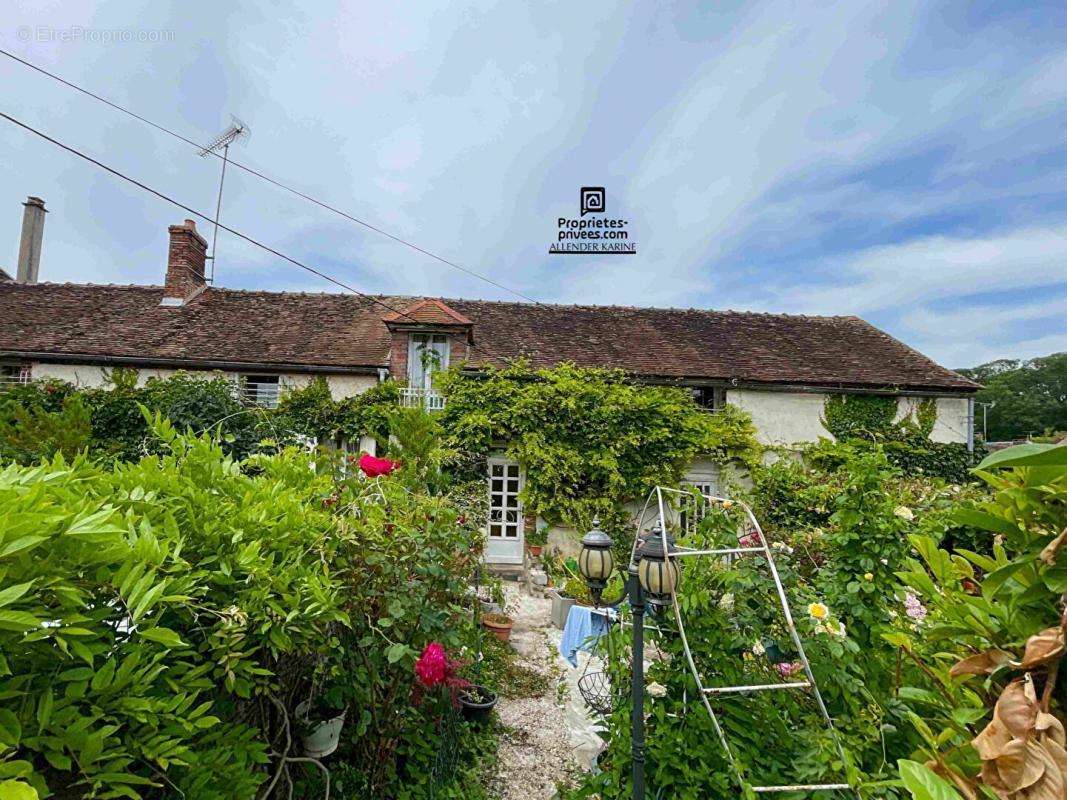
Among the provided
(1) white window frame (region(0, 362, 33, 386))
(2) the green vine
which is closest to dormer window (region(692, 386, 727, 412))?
(2) the green vine

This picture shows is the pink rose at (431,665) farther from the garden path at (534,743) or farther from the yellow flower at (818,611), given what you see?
the yellow flower at (818,611)

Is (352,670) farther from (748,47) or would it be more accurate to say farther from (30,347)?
(30,347)

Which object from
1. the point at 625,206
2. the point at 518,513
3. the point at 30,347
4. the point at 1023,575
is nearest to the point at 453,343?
the point at 518,513

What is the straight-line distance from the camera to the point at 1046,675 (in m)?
0.69

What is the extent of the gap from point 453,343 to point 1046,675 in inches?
454

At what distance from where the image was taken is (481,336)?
527 inches

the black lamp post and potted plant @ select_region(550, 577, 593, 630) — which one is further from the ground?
the black lamp post

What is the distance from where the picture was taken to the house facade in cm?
1123

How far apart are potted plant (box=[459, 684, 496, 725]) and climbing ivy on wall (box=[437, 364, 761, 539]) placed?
5846 mm

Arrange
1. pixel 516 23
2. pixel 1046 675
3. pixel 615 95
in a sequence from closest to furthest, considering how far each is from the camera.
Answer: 1. pixel 1046 675
2. pixel 516 23
3. pixel 615 95

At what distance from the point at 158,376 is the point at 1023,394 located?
6544 cm

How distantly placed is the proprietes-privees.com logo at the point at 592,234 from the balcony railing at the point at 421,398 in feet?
15.4

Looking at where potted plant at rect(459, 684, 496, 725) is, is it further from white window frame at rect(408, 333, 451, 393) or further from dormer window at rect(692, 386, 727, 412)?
dormer window at rect(692, 386, 727, 412)

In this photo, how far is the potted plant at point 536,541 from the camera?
10227 millimetres
